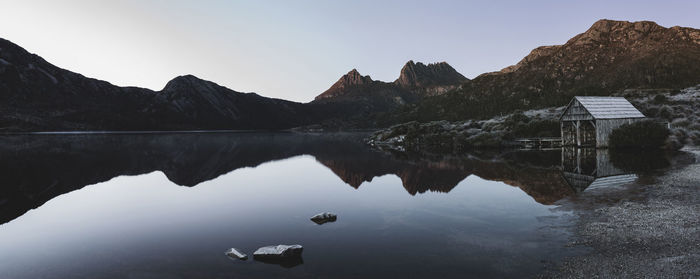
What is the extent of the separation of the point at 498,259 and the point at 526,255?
91 centimetres

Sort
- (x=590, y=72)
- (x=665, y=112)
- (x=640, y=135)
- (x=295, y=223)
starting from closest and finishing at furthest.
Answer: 1. (x=295, y=223)
2. (x=640, y=135)
3. (x=665, y=112)
4. (x=590, y=72)

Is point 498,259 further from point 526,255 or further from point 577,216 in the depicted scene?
point 577,216

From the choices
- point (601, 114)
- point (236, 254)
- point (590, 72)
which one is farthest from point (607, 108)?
point (590, 72)


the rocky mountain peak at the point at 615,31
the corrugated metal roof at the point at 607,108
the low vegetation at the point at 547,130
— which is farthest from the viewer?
the rocky mountain peak at the point at 615,31

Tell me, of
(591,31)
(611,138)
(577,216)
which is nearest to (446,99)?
(591,31)

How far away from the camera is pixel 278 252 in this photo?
1043cm

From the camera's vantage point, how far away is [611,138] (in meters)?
45.2

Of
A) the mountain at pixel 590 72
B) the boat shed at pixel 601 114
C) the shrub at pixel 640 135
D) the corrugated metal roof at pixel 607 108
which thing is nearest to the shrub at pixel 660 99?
the boat shed at pixel 601 114

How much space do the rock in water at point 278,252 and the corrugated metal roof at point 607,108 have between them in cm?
4787

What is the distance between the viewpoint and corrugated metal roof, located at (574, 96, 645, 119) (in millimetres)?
45331

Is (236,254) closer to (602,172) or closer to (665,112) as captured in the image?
(602,172)

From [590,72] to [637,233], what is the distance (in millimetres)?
150413

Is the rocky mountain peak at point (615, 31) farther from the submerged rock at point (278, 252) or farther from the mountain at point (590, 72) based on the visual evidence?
the submerged rock at point (278, 252)

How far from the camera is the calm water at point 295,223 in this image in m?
9.96
